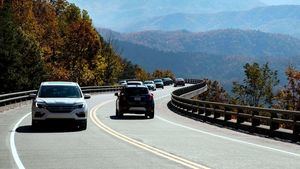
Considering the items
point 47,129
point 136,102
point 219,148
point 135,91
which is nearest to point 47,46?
point 135,91

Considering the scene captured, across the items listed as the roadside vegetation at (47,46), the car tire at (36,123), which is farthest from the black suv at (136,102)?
the roadside vegetation at (47,46)

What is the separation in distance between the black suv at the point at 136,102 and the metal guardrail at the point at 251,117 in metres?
2.67

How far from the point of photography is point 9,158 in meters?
12.9

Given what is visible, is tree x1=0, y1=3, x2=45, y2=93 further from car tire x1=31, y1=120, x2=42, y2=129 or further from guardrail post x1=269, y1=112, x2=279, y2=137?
guardrail post x1=269, y1=112, x2=279, y2=137

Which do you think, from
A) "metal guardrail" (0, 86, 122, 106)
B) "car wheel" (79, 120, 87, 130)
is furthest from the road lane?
"metal guardrail" (0, 86, 122, 106)

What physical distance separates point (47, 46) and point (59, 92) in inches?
2362

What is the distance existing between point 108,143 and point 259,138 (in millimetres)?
5640

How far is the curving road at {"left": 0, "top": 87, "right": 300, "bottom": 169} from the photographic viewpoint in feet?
39.8

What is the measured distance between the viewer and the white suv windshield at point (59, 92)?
824 inches

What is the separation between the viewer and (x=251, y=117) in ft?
71.4

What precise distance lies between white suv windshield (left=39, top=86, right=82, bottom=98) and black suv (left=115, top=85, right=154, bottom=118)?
25.2 ft

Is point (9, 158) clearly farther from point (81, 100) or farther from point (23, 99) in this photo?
point (23, 99)

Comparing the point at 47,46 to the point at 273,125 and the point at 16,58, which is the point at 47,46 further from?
the point at 273,125

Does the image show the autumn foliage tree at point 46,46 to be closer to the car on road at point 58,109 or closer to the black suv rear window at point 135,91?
the black suv rear window at point 135,91
